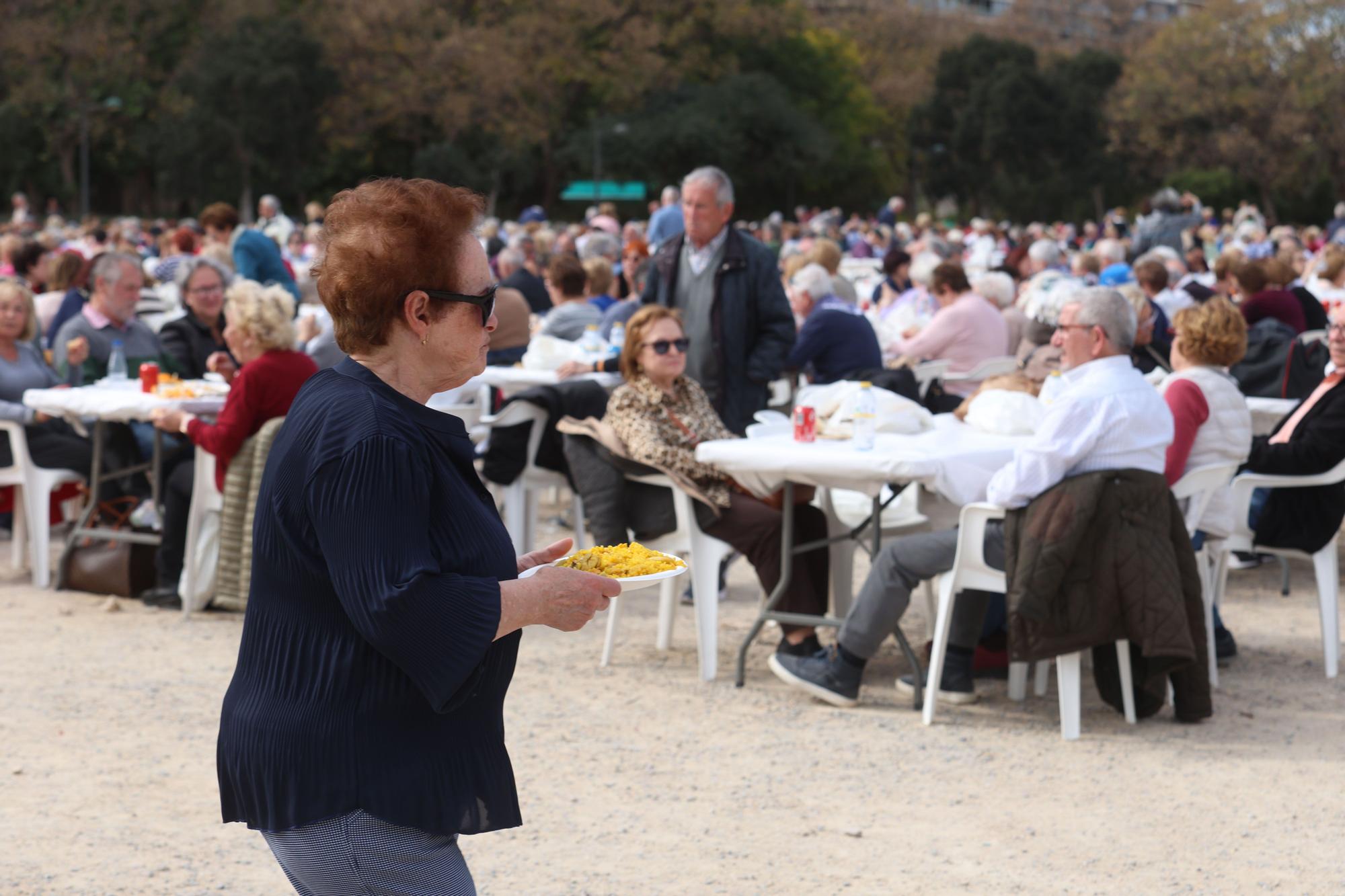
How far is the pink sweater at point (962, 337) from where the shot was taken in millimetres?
9391

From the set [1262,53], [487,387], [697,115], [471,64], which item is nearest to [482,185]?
[471,64]

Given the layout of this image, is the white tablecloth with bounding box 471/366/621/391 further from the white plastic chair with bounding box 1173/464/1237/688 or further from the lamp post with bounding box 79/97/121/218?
the lamp post with bounding box 79/97/121/218

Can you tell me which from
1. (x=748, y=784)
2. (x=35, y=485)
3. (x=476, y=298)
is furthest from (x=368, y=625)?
(x=35, y=485)

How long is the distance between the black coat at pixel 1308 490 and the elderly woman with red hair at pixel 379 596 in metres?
4.61

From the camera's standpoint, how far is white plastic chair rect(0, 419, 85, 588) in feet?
23.8

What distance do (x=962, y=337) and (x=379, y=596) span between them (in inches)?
309

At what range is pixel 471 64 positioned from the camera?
49281mm

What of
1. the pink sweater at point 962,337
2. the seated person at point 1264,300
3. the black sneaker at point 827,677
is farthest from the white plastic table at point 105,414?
the seated person at point 1264,300

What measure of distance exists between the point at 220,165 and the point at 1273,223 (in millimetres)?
33848

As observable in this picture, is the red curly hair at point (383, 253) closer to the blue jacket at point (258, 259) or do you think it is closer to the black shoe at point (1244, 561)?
the black shoe at point (1244, 561)

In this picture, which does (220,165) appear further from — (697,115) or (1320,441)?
(1320,441)

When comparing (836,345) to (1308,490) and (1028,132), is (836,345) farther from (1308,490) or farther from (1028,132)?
(1028,132)

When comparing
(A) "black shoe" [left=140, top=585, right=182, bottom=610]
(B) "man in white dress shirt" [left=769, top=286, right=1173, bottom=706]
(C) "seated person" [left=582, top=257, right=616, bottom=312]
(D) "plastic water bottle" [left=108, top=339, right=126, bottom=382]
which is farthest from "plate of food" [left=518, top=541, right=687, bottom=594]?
(C) "seated person" [left=582, top=257, right=616, bottom=312]

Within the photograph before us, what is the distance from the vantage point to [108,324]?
7824 millimetres
